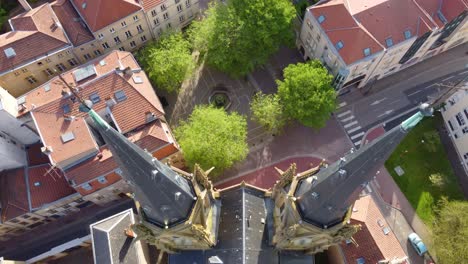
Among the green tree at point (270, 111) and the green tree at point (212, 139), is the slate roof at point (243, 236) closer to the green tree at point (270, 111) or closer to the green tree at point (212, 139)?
the green tree at point (212, 139)

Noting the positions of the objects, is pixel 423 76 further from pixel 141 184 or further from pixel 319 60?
pixel 141 184

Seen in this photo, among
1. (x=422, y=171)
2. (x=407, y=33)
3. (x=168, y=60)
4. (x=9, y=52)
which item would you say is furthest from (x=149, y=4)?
(x=422, y=171)

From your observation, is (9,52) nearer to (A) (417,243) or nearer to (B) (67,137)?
(B) (67,137)

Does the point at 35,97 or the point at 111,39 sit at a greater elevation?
the point at 111,39

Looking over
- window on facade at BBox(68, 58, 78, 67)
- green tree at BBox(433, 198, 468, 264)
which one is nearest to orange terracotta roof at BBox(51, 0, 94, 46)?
window on facade at BBox(68, 58, 78, 67)

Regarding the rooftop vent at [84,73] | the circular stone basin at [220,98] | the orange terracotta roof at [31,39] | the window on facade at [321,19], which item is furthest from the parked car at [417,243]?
the orange terracotta roof at [31,39]

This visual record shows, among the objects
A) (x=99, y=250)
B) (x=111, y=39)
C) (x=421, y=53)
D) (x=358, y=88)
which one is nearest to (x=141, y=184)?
(x=99, y=250)

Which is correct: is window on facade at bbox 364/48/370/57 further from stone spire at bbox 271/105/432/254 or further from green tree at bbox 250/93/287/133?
stone spire at bbox 271/105/432/254
